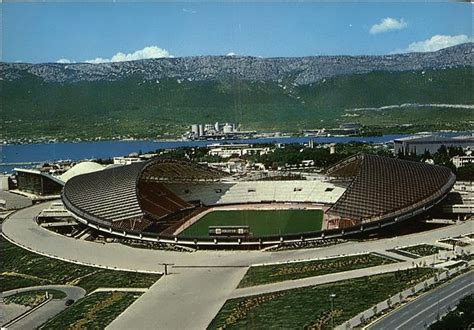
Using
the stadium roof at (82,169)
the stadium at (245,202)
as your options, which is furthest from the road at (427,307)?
the stadium roof at (82,169)

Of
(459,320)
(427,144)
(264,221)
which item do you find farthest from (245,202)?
(427,144)

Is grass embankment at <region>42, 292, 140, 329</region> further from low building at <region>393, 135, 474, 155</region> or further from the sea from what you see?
the sea

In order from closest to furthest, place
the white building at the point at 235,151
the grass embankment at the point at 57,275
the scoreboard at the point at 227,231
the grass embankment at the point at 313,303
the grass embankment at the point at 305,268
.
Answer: the grass embankment at the point at 313,303, the grass embankment at the point at 305,268, the grass embankment at the point at 57,275, the scoreboard at the point at 227,231, the white building at the point at 235,151

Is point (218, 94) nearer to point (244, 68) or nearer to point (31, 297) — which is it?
point (244, 68)

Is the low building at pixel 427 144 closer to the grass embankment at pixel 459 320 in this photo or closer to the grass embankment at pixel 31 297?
the grass embankment at pixel 31 297

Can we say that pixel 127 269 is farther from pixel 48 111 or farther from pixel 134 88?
pixel 134 88
